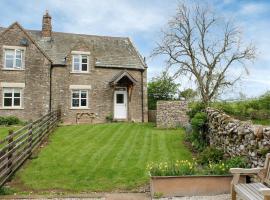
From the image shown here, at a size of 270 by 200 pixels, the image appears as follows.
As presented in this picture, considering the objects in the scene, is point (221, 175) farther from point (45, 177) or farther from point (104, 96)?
point (104, 96)

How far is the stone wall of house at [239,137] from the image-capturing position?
29.6ft

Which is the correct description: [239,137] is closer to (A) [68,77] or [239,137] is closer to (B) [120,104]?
(B) [120,104]

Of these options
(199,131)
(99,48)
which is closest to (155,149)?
(199,131)

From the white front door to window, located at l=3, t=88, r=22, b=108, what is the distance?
25.7ft

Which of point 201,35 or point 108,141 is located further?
point 201,35

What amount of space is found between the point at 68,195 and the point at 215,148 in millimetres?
5903

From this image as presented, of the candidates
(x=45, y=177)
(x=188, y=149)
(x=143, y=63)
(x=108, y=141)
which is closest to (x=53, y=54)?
(x=143, y=63)

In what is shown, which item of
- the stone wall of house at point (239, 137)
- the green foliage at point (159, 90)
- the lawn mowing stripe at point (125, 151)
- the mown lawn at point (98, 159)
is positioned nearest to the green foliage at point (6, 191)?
the mown lawn at point (98, 159)

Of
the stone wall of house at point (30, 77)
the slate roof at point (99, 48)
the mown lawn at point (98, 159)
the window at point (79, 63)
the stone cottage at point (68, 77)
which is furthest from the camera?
the slate roof at point (99, 48)

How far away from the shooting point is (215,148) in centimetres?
1290

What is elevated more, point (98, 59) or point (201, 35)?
point (201, 35)

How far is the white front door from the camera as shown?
30703mm

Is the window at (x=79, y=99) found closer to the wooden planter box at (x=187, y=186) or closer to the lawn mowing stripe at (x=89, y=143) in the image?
the lawn mowing stripe at (x=89, y=143)

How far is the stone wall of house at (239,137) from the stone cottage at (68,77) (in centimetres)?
1665
